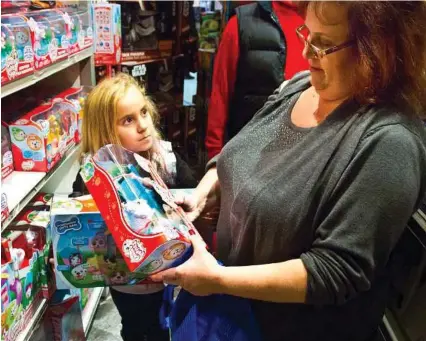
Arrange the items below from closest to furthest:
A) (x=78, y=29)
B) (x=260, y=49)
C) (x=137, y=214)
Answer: (x=137, y=214)
(x=78, y=29)
(x=260, y=49)

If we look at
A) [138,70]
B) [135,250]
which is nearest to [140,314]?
[135,250]

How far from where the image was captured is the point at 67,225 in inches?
45.9

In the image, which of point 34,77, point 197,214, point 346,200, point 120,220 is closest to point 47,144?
point 34,77

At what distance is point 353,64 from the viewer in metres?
0.89

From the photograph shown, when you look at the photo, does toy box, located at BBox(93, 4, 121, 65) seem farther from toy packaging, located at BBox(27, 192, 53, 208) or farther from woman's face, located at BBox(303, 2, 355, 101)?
woman's face, located at BBox(303, 2, 355, 101)

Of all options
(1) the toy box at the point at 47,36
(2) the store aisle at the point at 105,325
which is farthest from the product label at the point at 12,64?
(2) the store aisle at the point at 105,325

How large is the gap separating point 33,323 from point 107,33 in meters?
1.66

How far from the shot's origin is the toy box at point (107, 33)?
2.40m

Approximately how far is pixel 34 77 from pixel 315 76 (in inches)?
38.5

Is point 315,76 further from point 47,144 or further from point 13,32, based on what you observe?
point 47,144

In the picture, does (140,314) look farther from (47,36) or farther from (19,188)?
(47,36)

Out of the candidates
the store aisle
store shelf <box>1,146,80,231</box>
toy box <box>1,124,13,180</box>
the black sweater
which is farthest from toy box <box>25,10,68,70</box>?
the store aisle

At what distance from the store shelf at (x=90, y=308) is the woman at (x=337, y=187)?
4.55ft

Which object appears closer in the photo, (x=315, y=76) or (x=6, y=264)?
(x=315, y=76)
